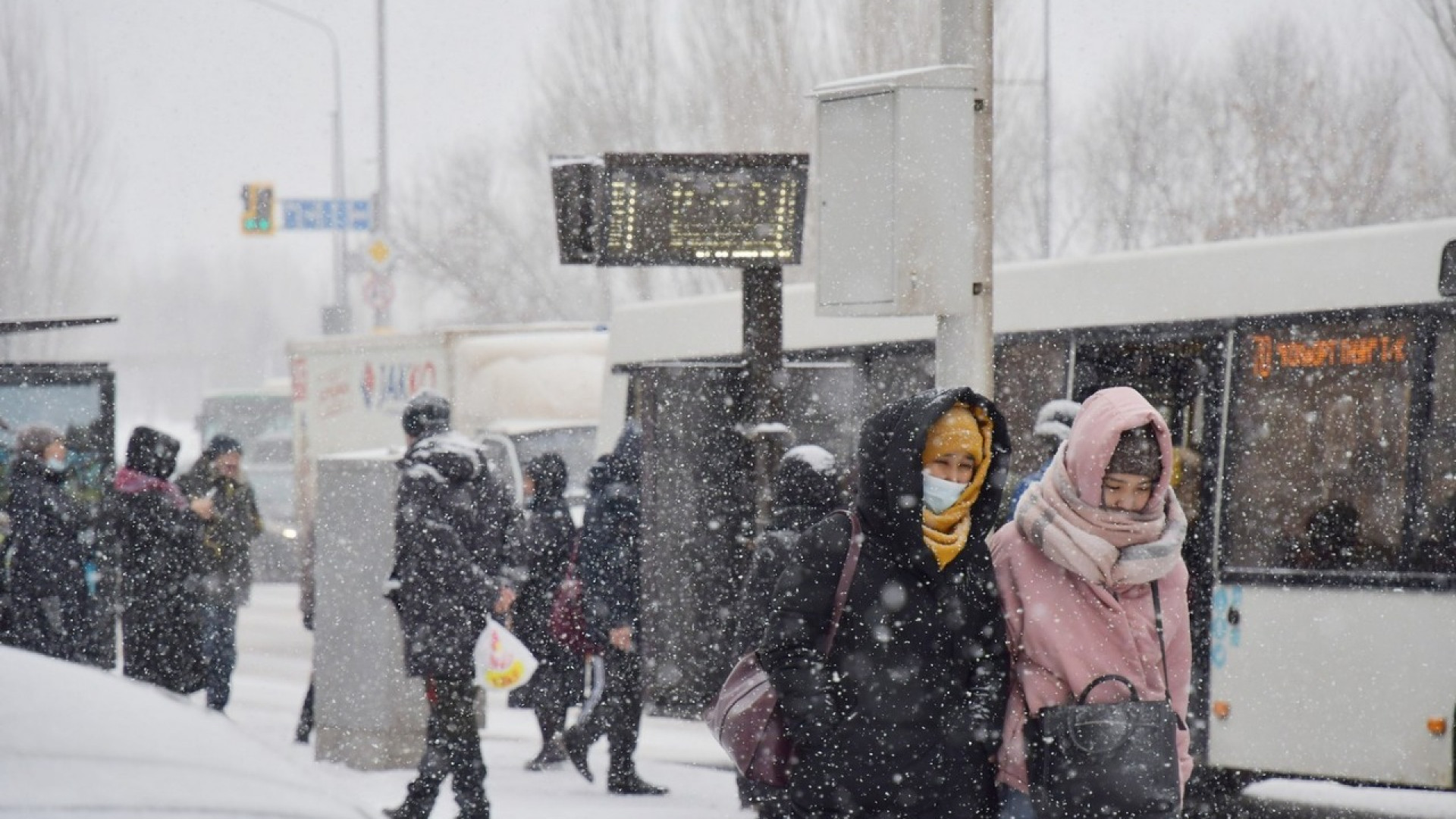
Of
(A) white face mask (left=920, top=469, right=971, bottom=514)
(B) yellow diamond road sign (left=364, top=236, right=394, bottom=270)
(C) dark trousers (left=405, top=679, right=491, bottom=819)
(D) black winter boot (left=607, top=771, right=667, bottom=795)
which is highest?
(B) yellow diamond road sign (left=364, top=236, right=394, bottom=270)

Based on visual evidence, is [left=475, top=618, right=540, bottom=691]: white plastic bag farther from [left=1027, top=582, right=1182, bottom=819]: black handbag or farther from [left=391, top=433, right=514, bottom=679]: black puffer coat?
[left=1027, top=582, right=1182, bottom=819]: black handbag

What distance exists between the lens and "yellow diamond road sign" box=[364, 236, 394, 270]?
29297mm

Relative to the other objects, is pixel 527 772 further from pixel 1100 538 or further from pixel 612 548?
pixel 1100 538

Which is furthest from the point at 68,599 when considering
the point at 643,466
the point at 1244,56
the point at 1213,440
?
the point at 1244,56

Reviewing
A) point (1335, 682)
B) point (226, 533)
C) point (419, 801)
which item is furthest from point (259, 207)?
point (419, 801)

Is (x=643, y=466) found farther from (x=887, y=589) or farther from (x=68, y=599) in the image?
(x=887, y=589)

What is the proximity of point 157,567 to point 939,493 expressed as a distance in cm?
730

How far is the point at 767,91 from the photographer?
111 ft

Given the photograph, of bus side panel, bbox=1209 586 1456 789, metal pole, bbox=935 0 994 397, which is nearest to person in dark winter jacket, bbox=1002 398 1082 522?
metal pole, bbox=935 0 994 397

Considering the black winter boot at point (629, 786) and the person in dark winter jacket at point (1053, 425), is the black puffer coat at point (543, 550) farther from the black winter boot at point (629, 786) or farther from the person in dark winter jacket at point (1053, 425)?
the person in dark winter jacket at point (1053, 425)

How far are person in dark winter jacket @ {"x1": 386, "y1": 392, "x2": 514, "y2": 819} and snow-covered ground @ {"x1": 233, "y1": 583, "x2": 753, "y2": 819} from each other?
388 millimetres

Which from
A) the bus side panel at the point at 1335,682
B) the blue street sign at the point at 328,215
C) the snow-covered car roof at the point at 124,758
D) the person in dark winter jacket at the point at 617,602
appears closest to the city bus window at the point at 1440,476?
the bus side panel at the point at 1335,682

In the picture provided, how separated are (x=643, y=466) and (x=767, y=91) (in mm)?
25683

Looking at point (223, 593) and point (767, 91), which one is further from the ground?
point (767, 91)
